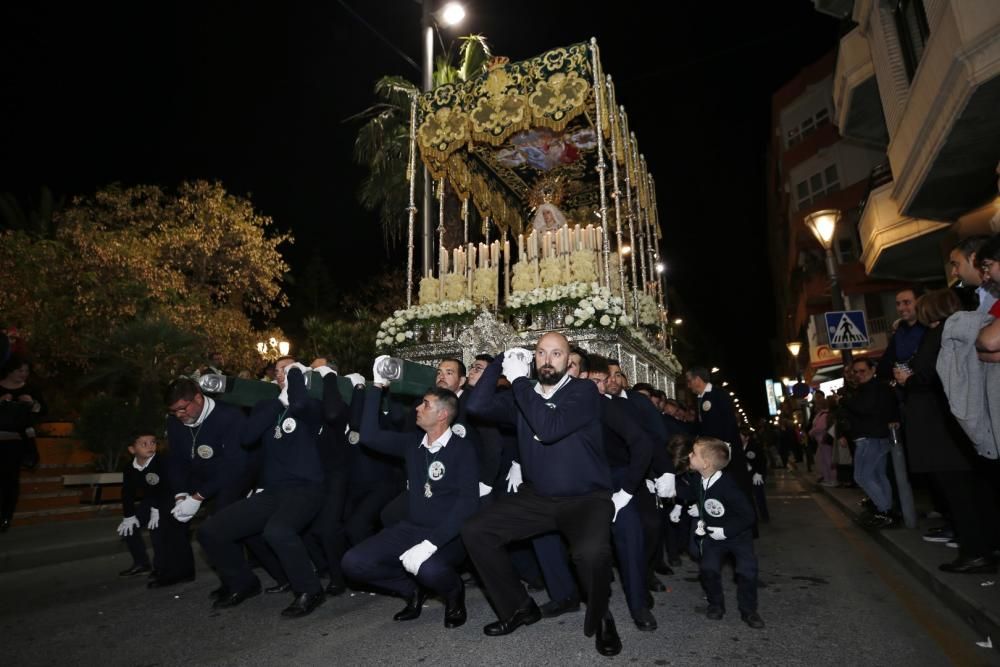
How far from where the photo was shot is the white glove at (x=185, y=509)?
528cm

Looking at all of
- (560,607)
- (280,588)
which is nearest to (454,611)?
(560,607)

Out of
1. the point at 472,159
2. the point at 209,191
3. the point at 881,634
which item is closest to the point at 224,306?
the point at 209,191

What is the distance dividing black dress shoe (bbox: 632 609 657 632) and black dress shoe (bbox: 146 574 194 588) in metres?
4.45

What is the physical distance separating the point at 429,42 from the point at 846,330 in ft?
33.4

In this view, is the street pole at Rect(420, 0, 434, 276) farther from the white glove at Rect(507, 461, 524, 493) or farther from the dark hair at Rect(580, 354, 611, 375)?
the white glove at Rect(507, 461, 524, 493)

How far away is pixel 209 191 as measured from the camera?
18.4 metres

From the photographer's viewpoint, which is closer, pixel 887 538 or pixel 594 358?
pixel 594 358

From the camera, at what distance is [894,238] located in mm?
12414

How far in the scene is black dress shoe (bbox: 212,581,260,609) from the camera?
4883mm

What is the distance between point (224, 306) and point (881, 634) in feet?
63.2

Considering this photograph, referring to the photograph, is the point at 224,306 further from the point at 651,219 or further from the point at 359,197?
the point at 651,219

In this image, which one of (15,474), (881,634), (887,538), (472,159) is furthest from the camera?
(472,159)

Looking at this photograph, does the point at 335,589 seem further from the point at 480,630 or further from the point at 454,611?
the point at 480,630

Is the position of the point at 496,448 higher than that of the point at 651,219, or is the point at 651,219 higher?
the point at 651,219
